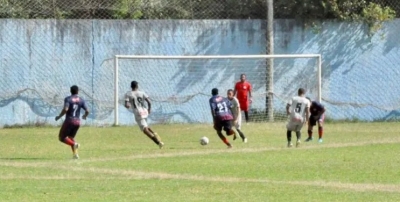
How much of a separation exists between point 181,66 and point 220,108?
29.5 feet

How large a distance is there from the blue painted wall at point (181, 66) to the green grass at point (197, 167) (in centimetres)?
225

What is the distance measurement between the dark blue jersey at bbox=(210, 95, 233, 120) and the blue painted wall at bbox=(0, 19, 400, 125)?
8526mm

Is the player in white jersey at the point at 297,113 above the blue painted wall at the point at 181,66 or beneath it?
beneath

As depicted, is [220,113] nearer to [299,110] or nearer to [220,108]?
[220,108]

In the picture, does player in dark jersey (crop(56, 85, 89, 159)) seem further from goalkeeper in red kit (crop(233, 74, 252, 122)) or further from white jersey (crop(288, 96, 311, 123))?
goalkeeper in red kit (crop(233, 74, 252, 122))

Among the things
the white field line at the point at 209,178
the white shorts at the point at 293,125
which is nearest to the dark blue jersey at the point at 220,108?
the white shorts at the point at 293,125

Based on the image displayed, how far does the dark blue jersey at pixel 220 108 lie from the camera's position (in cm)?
2867

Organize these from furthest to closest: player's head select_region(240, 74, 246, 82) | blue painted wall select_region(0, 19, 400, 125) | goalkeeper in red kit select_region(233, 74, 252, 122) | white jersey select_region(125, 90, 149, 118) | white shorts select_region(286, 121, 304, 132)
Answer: blue painted wall select_region(0, 19, 400, 125)
goalkeeper in red kit select_region(233, 74, 252, 122)
player's head select_region(240, 74, 246, 82)
white shorts select_region(286, 121, 304, 132)
white jersey select_region(125, 90, 149, 118)

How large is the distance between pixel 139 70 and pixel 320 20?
662 cm

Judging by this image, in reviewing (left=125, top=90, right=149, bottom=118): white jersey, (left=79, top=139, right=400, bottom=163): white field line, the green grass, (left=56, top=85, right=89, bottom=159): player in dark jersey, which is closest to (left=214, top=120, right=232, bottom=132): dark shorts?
the green grass

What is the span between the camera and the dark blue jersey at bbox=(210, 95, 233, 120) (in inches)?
1129

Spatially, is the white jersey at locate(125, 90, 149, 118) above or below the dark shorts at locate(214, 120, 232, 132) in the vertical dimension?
above

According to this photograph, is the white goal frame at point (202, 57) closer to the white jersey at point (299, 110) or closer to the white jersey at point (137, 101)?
the white jersey at point (137, 101)

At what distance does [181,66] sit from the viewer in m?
37.6
